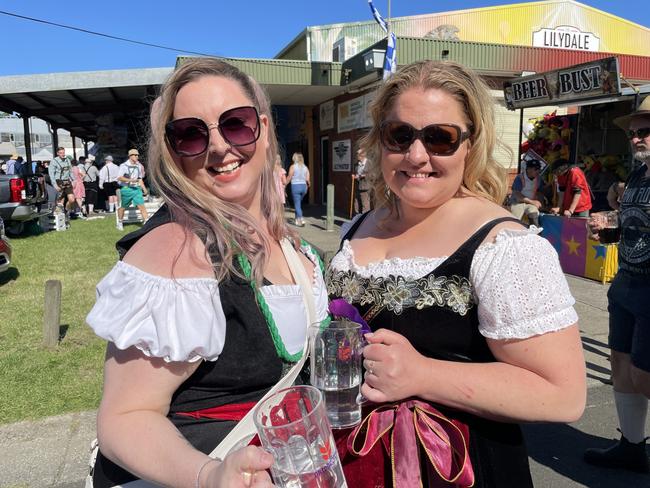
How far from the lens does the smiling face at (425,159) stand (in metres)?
1.50

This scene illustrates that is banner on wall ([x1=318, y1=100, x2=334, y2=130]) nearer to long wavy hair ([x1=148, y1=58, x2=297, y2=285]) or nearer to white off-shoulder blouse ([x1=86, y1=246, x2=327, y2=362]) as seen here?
long wavy hair ([x1=148, y1=58, x2=297, y2=285])

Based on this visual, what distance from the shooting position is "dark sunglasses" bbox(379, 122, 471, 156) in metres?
1.49

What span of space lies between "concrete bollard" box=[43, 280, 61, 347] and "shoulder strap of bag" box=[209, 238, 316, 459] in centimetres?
384

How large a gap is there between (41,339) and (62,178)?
11.4 meters

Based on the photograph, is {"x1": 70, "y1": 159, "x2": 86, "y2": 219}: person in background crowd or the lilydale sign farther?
{"x1": 70, "y1": 159, "x2": 86, "y2": 219}: person in background crowd

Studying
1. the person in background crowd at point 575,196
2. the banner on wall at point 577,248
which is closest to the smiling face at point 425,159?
the banner on wall at point 577,248

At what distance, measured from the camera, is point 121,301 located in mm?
1155

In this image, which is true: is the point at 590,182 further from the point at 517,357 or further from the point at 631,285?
the point at 517,357

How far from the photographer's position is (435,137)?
4.90 feet

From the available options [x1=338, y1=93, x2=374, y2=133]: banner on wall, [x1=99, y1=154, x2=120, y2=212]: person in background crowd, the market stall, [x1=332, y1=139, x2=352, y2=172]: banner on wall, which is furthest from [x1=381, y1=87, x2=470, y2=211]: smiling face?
[x1=99, y1=154, x2=120, y2=212]: person in background crowd

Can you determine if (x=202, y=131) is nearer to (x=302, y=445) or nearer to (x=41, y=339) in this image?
(x=302, y=445)

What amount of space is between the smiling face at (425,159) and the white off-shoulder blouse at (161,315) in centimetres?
71

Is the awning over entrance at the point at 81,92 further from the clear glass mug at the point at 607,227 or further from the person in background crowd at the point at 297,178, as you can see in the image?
the clear glass mug at the point at 607,227

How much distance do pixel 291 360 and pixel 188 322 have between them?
329mm
